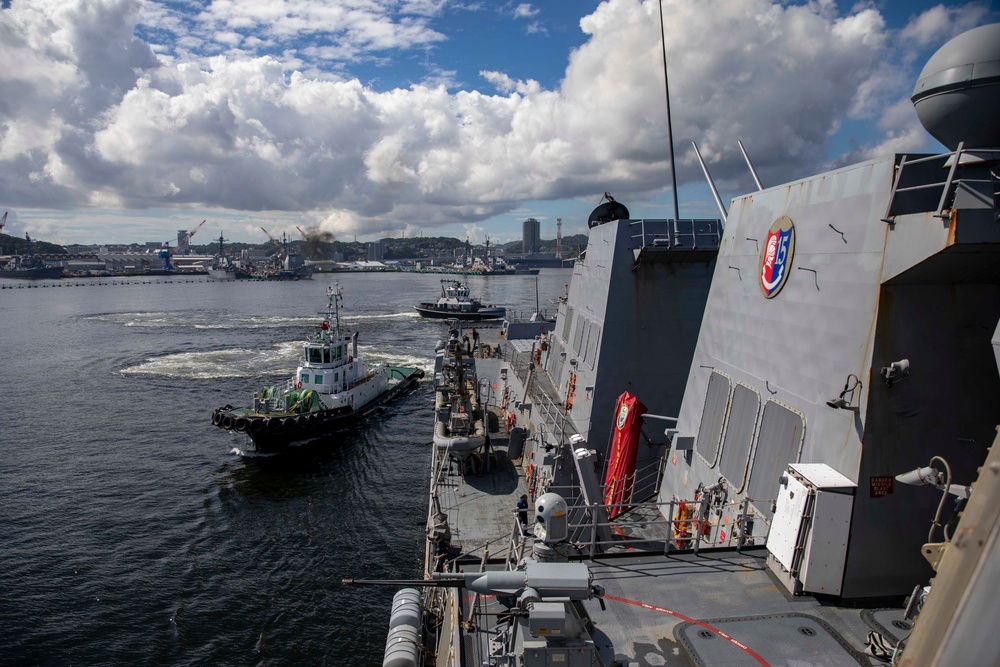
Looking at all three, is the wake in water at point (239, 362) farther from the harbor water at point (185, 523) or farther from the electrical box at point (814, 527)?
the electrical box at point (814, 527)

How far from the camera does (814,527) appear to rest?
7.06 meters

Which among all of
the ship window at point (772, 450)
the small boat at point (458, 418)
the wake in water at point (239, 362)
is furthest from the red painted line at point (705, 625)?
the wake in water at point (239, 362)

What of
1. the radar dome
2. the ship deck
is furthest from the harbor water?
the radar dome

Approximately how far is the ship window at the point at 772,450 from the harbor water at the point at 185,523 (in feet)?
40.5

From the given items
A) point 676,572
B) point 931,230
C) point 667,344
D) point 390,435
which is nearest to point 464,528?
point 667,344

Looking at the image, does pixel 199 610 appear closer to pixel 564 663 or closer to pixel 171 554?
pixel 171 554

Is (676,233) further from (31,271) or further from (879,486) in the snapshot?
(31,271)

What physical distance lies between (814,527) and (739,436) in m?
2.73

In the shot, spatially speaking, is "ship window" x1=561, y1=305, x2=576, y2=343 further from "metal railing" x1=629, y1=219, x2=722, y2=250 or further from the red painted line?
the red painted line

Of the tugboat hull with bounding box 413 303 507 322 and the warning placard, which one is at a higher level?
the warning placard

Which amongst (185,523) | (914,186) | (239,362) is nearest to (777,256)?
(914,186)

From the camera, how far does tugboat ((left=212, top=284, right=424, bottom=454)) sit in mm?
31281

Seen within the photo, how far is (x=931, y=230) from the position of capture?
20.9 ft

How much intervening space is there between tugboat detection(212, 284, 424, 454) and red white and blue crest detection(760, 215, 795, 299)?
27.2 metres
